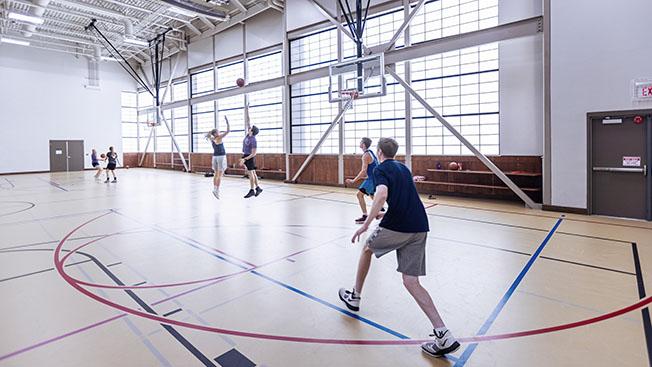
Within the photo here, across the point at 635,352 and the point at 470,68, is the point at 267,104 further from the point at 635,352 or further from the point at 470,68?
the point at 635,352

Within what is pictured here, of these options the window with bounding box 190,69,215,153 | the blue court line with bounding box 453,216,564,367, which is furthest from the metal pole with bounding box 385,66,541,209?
the window with bounding box 190,69,215,153

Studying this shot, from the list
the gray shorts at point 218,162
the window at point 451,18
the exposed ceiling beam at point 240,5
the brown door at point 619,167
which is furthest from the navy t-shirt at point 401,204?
the exposed ceiling beam at point 240,5

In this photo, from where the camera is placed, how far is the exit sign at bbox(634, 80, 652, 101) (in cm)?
728

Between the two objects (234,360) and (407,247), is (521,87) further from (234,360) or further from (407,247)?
(234,360)

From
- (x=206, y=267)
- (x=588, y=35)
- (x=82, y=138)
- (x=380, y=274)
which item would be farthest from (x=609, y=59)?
(x=82, y=138)

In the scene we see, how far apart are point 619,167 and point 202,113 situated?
20.1m

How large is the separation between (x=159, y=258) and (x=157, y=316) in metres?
2.01

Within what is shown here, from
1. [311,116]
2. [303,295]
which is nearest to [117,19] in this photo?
[311,116]

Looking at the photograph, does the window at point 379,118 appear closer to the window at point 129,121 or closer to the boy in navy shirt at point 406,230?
the boy in navy shirt at point 406,230

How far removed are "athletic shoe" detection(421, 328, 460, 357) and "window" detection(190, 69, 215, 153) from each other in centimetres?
2057

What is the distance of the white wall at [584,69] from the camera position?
7418 millimetres

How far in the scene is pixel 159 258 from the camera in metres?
5.23

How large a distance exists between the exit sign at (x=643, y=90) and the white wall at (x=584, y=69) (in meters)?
0.11

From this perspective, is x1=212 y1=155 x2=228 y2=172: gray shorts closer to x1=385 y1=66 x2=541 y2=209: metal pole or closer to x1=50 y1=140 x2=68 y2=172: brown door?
x1=385 y1=66 x2=541 y2=209: metal pole
